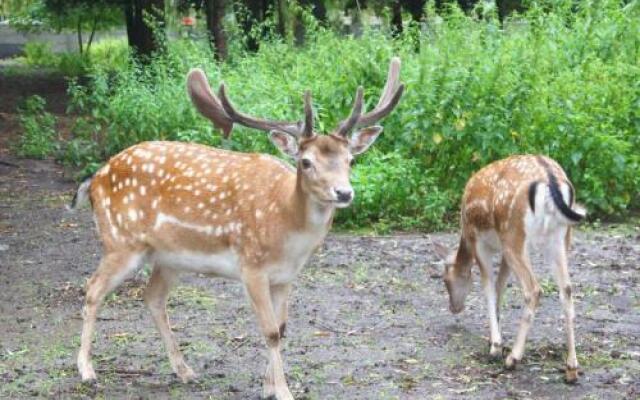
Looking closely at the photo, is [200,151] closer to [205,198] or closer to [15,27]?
[205,198]

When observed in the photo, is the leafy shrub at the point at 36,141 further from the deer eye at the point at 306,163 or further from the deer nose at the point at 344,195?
the deer nose at the point at 344,195

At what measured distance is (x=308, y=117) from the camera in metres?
5.89

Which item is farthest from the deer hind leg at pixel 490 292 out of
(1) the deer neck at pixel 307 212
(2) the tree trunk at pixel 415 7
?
(2) the tree trunk at pixel 415 7

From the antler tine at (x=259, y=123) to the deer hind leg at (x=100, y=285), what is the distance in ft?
3.08

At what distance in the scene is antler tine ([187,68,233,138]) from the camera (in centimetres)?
671

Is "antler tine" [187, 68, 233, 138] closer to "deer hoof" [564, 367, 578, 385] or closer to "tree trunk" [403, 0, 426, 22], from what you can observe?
"deer hoof" [564, 367, 578, 385]

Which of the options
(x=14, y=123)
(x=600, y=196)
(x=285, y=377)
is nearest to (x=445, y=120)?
(x=600, y=196)

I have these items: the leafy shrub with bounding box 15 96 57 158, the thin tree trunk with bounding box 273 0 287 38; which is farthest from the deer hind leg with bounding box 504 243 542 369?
the thin tree trunk with bounding box 273 0 287 38

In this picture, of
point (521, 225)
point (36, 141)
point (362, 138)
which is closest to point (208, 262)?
point (362, 138)

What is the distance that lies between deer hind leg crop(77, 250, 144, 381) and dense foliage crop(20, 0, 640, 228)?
4.65m

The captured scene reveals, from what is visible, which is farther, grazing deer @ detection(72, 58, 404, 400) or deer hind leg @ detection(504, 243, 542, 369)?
deer hind leg @ detection(504, 243, 542, 369)

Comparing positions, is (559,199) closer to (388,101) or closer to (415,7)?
(388,101)

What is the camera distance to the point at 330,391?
6387 millimetres

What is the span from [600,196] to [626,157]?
509 millimetres
